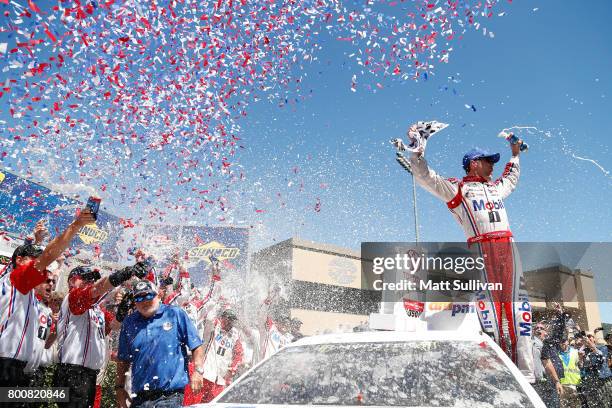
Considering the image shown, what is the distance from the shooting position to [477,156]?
210 inches

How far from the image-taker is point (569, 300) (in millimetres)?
35844

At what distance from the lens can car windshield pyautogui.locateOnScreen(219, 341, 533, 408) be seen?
97.2 inches

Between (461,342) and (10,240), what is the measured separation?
603 inches

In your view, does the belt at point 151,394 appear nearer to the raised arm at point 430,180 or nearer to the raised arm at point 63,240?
the raised arm at point 63,240

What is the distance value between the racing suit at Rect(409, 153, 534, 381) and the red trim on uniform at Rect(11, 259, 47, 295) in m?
3.76

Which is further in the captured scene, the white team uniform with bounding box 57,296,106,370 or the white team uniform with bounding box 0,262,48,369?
the white team uniform with bounding box 57,296,106,370

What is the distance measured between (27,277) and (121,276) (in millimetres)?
848

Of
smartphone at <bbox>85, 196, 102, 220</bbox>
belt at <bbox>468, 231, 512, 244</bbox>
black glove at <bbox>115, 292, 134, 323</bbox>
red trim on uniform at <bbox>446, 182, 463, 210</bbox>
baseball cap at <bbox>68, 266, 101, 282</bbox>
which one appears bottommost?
black glove at <bbox>115, 292, 134, 323</bbox>

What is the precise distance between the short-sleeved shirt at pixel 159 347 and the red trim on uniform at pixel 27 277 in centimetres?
107

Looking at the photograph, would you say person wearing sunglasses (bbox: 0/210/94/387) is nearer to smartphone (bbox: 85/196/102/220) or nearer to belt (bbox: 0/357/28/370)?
belt (bbox: 0/357/28/370)

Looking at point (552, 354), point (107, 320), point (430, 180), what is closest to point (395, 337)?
point (430, 180)

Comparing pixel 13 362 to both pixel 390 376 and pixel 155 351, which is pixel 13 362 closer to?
pixel 155 351

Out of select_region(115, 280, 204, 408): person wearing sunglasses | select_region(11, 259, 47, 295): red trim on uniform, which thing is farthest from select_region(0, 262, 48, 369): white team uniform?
select_region(115, 280, 204, 408): person wearing sunglasses

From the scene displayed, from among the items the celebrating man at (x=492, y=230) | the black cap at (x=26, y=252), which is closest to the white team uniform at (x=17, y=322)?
the black cap at (x=26, y=252)
